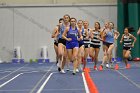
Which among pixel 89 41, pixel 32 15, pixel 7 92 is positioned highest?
pixel 32 15

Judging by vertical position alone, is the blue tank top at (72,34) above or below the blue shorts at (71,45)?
above

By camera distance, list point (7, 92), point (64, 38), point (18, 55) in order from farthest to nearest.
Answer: point (18, 55), point (64, 38), point (7, 92)

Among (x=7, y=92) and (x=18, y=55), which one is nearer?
(x=7, y=92)

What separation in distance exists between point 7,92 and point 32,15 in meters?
16.3

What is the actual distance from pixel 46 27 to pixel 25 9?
1.68 metres

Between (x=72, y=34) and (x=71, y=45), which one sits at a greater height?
(x=72, y=34)

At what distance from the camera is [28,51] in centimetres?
2462

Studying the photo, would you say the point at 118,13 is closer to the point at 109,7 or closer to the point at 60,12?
the point at 109,7

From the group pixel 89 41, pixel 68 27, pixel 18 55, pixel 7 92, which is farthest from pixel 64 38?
pixel 18 55

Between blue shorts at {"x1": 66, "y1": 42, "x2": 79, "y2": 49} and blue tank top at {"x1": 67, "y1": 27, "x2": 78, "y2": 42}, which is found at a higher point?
blue tank top at {"x1": 67, "y1": 27, "x2": 78, "y2": 42}

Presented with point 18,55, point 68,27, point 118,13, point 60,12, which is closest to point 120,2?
point 118,13

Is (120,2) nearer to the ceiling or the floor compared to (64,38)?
nearer to the ceiling

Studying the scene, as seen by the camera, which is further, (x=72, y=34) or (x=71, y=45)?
(x=72, y=34)

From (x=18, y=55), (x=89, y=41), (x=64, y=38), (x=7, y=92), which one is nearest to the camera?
(x=7, y=92)
